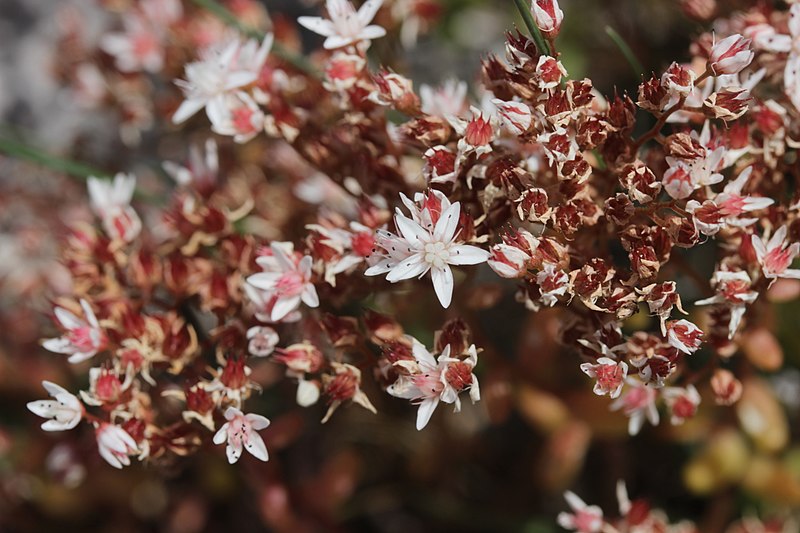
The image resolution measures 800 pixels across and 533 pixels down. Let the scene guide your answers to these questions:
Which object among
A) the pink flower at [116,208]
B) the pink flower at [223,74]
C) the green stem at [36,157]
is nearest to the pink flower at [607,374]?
the pink flower at [223,74]

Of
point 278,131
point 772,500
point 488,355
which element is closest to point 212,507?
point 488,355

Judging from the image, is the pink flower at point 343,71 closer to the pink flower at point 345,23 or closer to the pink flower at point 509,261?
the pink flower at point 345,23

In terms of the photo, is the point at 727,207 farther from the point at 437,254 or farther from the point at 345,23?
the point at 345,23

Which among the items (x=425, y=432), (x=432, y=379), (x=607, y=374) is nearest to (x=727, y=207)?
(x=607, y=374)

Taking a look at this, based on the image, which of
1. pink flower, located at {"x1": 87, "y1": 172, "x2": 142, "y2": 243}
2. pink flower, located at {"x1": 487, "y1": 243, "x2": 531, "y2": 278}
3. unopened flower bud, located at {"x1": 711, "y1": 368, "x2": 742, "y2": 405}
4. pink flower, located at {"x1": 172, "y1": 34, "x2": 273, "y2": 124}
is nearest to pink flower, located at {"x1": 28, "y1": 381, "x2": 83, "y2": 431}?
pink flower, located at {"x1": 87, "y1": 172, "x2": 142, "y2": 243}

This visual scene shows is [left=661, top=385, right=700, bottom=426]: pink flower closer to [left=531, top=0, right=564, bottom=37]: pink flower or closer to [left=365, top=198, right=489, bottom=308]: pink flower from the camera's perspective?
[left=365, top=198, right=489, bottom=308]: pink flower
